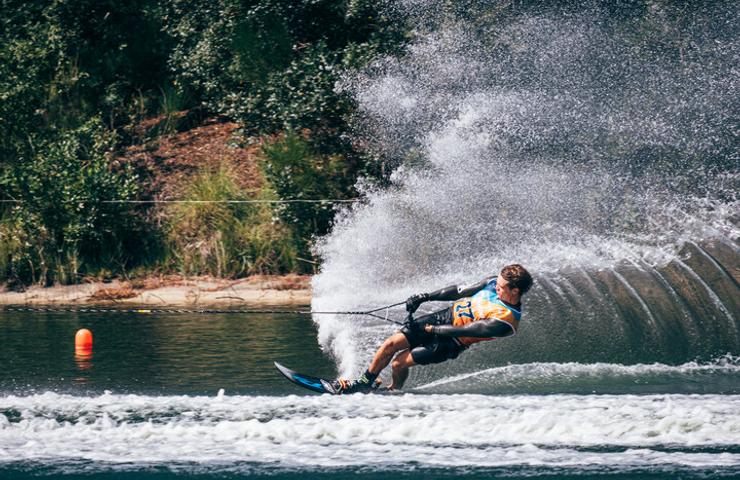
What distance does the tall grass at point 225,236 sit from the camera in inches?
711

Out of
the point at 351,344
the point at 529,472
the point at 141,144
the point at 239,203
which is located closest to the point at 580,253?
the point at 351,344

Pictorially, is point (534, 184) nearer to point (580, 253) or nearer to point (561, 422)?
point (580, 253)

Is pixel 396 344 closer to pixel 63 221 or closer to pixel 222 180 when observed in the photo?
pixel 63 221

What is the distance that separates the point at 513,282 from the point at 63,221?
32.9ft

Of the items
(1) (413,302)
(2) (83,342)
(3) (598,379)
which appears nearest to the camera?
(1) (413,302)

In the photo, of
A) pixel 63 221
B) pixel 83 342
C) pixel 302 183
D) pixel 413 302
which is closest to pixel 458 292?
pixel 413 302

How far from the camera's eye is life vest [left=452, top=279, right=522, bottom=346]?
1007 cm

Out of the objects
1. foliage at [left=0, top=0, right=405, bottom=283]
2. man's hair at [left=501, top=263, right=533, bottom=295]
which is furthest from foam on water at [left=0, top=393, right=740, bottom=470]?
foliage at [left=0, top=0, right=405, bottom=283]

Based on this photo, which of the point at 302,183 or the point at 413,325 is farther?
the point at 302,183

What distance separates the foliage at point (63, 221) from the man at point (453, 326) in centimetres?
885

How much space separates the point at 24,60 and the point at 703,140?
11.4 metres

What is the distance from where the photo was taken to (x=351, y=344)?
1123 centimetres

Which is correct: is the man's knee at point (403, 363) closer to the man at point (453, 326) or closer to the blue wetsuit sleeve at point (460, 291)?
the man at point (453, 326)

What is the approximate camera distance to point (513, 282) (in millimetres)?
10016
